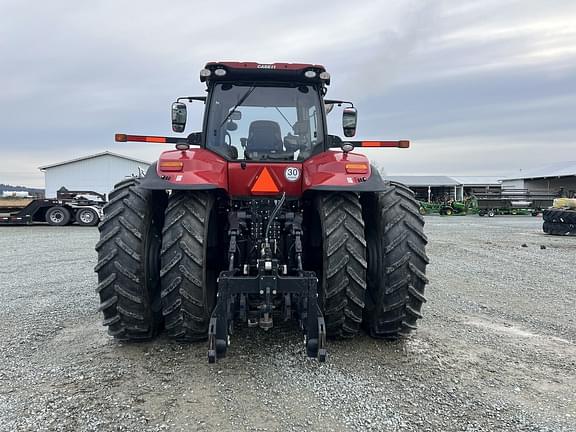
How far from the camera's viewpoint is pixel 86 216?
67.6ft

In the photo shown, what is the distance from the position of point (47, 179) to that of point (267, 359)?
39.0 metres

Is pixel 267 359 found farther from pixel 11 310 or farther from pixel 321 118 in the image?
pixel 11 310

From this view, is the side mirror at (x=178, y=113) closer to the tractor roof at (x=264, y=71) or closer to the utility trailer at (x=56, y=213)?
the tractor roof at (x=264, y=71)

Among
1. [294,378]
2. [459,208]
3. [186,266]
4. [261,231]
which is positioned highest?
[261,231]

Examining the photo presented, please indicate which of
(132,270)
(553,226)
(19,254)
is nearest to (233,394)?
(132,270)

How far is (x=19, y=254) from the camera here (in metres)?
11.3

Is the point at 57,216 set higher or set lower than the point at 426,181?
lower

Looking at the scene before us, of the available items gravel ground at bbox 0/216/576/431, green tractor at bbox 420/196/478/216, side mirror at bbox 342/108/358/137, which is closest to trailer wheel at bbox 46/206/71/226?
gravel ground at bbox 0/216/576/431

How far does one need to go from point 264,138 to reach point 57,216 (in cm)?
1912

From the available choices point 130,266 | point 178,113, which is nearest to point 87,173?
point 178,113

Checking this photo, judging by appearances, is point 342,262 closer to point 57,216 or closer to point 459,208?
point 57,216

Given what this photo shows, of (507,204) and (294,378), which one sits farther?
(507,204)

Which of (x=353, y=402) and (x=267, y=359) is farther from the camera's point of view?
(x=267, y=359)

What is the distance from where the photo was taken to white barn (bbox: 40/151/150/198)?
3688 cm
